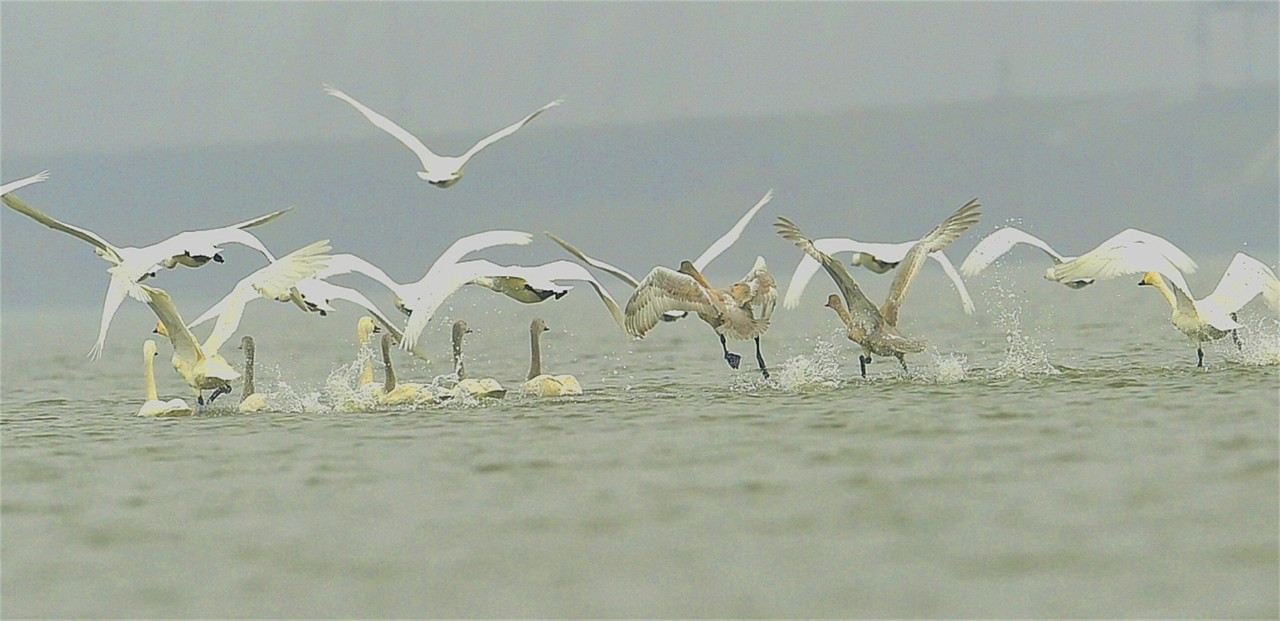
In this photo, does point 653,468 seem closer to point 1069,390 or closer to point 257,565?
point 257,565

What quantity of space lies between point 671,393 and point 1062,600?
A: 34.0ft

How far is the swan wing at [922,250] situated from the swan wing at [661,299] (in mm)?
1705

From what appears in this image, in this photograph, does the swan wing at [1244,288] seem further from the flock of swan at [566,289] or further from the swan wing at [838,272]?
the swan wing at [838,272]

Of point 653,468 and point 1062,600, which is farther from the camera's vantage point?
point 653,468

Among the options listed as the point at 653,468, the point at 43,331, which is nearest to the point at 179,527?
the point at 653,468

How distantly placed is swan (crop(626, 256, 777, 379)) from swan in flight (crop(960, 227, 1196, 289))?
6.46 feet

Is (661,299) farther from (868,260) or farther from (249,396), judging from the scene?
(249,396)

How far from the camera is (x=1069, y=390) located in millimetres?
17078

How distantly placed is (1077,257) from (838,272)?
2.52 m

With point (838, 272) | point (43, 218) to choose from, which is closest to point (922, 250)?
point (838, 272)

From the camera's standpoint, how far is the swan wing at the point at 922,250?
18125mm

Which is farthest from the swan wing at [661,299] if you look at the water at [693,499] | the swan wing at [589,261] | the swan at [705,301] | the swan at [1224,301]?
the swan at [1224,301]

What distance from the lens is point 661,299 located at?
58.4ft

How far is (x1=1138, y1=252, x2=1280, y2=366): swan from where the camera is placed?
18266mm
